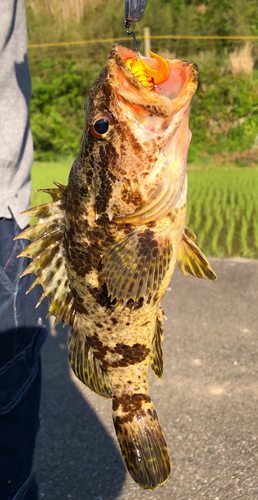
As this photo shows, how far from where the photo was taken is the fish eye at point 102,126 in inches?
55.2

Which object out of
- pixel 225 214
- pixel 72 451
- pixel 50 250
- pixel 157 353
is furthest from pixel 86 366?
pixel 225 214

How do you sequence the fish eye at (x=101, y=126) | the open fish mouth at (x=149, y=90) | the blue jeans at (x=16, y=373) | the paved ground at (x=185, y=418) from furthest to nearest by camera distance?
the paved ground at (x=185, y=418) → the blue jeans at (x=16, y=373) → the fish eye at (x=101, y=126) → the open fish mouth at (x=149, y=90)

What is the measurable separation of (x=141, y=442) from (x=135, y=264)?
2.55 feet

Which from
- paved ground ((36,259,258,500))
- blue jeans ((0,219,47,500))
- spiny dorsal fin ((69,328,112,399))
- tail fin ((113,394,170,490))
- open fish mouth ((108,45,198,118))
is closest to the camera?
open fish mouth ((108,45,198,118))

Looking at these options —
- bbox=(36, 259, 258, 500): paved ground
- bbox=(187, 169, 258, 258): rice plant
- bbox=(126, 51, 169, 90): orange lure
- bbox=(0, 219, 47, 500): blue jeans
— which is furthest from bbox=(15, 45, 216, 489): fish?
bbox=(187, 169, 258, 258): rice plant

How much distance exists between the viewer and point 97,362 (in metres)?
1.75

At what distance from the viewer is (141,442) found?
1.71m

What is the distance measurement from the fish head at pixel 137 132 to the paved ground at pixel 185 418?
9.15ft

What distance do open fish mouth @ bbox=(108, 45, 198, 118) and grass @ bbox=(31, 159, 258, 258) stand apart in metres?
5.30

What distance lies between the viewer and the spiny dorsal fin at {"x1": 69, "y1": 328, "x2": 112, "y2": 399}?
172cm

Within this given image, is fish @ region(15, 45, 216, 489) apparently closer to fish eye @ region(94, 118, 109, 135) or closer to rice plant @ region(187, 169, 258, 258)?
fish eye @ region(94, 118, 109, 135)

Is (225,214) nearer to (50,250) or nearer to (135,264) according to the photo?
(50,250)

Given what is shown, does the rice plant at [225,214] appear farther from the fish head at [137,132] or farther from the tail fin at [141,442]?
the fish head at [137,132]

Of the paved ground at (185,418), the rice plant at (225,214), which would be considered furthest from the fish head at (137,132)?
the rice plant at (225,214)
